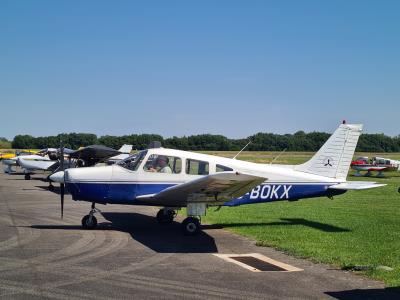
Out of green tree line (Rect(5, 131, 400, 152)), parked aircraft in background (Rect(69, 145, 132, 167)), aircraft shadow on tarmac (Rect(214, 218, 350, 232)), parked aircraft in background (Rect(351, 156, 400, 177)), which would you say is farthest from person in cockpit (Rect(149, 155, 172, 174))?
green tree line (Rect(5, 131, 400, 152))

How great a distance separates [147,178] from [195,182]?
2.21 metres

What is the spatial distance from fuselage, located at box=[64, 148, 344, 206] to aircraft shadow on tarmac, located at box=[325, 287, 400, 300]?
4771mm

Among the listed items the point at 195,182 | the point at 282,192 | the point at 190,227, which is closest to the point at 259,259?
the point at 195,182

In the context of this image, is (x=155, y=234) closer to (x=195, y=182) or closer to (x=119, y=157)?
(x=195, y=182)

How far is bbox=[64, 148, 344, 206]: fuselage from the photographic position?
11.7m

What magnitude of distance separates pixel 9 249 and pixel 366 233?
28.1ft

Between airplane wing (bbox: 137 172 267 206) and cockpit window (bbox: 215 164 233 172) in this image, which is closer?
airplane wing (bbox: 137 172 267 206)

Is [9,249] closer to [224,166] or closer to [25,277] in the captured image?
[25,277]

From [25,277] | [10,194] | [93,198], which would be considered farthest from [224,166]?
[10,194]

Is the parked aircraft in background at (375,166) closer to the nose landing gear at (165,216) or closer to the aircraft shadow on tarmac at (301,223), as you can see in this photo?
the aircraft shadow on tarmac at (301,223)

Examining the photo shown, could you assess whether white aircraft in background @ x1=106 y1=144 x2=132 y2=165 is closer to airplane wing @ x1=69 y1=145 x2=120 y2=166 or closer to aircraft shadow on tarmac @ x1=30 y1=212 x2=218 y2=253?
airplane wing @ x1=69 y1=145 x2=120 y2=166

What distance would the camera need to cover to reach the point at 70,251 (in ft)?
29.7

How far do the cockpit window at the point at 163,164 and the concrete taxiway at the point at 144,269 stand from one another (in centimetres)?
162

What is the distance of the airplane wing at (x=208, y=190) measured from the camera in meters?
9.70
